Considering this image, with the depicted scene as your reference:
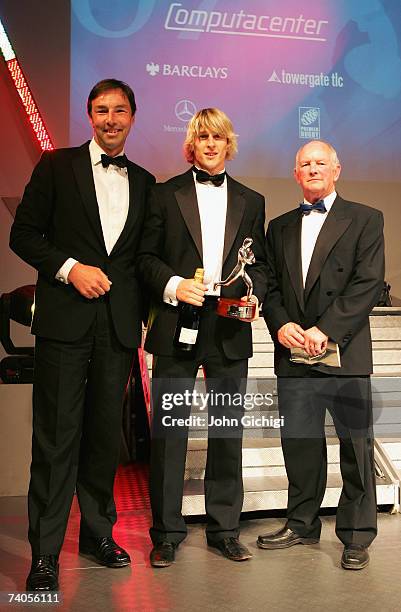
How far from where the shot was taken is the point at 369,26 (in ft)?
20.4

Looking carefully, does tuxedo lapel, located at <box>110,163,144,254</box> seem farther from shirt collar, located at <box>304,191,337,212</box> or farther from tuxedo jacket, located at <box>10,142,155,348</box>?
shirt collar, located at <box>304,191,337,212</box>

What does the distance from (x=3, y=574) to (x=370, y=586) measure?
1.34m

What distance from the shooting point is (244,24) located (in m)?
6.04

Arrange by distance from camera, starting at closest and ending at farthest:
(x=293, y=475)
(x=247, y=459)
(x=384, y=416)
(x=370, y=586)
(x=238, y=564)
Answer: (x=370, y=586) → (x=238, y=564) → (x=293, y=475) → (x=247, y=459) → (x=384, y=416)

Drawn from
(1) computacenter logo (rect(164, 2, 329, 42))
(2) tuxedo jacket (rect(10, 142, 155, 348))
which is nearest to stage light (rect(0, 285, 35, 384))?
(2) tuxedo jacket (rect(10, 142, 155, 348))

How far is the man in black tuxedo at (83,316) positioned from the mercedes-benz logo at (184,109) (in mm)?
2901

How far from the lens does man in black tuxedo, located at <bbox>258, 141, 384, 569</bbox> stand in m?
3.15

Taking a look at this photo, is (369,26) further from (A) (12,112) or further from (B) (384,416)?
(B) (384,416)

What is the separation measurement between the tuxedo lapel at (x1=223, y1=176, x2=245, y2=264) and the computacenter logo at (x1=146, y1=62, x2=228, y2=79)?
300 centimetres

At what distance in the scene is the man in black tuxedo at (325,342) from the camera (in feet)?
10.3

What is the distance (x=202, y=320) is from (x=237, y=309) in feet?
0.71

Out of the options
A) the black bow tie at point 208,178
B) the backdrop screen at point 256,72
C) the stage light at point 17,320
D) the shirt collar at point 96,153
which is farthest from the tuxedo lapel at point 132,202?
the backdrop screen at point 256,72

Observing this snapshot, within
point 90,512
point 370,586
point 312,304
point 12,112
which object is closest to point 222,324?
point 312,304

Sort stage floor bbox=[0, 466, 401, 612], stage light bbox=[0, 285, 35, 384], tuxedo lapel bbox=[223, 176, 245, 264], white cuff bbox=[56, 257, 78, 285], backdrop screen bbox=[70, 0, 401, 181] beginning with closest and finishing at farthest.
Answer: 1. stage floor bbox=[0, 466, 401, 612]
2. white cuff bbox=[56, 257, 78, 285]
3. tuxedo lapel bbox=[223, 176, 245, 264]
4. stage light bbox=[0, 285, 35, 384]
5. backdrop screen bbox=[70, 0, 401, 181]
